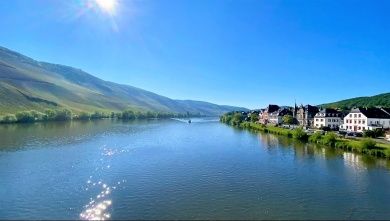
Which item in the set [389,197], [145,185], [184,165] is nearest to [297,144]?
[184,165]

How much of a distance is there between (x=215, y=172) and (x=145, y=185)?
11.5 metres

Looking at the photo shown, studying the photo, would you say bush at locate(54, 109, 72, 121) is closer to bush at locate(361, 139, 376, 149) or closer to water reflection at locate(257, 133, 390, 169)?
water reflection at locate(257, 133, 390, 169)

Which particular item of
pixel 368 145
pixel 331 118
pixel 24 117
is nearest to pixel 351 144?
pixel 368 145

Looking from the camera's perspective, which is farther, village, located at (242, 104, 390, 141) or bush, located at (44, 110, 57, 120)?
bush, located at (44, 110, 57, 120)

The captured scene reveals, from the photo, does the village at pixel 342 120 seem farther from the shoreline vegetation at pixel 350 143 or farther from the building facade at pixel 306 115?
the shoreline vegetation at pixel 350 143

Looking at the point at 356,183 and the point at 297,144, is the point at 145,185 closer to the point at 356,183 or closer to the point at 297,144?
the point at 356,183

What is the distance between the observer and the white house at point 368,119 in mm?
96756

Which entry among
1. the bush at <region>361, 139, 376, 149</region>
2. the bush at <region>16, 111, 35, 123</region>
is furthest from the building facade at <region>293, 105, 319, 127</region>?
the bush at <region>16, 111, 35, 123</region>

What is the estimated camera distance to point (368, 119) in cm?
9712

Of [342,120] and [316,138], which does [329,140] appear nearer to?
[316,138]

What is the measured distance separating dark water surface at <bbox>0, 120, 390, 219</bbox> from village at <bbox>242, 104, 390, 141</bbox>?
26243mm

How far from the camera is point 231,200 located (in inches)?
1359

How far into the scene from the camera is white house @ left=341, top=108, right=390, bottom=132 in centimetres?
9676

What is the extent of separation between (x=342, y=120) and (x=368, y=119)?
2012 centimetres
